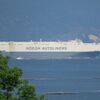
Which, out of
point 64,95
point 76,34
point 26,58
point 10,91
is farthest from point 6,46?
point 10,91

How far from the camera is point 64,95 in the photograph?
28.2 m

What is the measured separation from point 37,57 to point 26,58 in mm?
1679

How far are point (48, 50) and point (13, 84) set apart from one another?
65449 mm

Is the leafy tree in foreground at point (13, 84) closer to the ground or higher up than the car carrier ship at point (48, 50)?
closer to the ground

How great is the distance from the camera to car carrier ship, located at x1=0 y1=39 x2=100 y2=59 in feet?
256

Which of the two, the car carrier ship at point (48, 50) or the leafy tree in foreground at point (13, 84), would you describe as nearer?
the leafy tree in foreground at point (13, 84)

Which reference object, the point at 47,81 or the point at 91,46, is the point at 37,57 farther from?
the point at 47,81

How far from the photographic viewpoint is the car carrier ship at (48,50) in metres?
77.9

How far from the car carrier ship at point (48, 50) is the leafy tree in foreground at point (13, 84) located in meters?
64.5

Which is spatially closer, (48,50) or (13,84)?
(13,84)

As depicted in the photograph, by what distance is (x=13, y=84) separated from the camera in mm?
12117

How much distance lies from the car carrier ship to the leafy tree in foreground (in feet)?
211

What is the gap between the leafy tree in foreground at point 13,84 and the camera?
11984mm

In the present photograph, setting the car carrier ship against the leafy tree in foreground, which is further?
the car carrier ship
